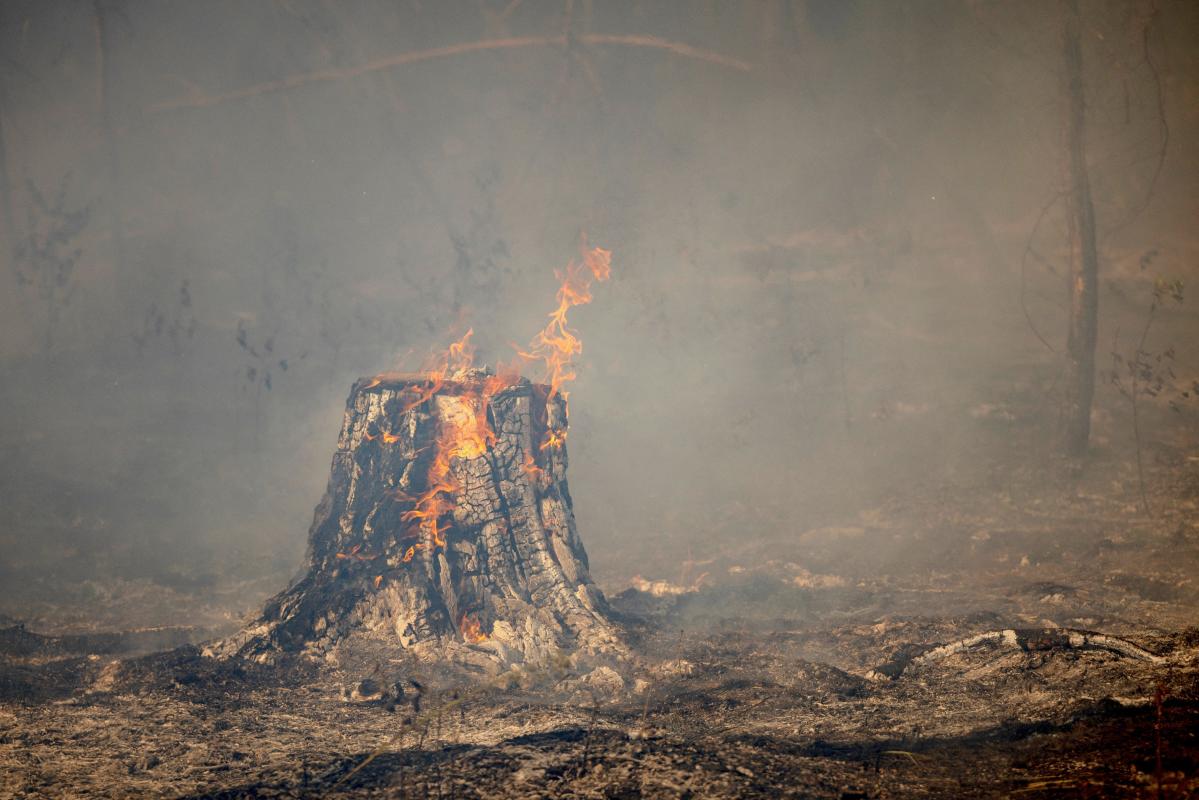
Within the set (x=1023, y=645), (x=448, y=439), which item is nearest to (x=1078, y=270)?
(x=1023, y=645)

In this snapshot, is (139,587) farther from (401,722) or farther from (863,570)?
(863,570)

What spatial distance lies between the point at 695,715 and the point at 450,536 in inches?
280

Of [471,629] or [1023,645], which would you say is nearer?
[1023,645]

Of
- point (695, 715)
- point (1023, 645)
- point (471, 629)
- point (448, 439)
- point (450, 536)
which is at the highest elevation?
point (448, 439)

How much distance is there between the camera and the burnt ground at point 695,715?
278 inches

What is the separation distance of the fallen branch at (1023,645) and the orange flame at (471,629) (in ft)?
24.3

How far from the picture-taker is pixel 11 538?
24.4 meters

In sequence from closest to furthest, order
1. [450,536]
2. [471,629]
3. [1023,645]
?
1. [1023,645]
2. [471,629]
3. [450,536]

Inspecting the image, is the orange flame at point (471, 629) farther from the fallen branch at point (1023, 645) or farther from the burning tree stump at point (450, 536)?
the fallen branch at point (1023, 645)

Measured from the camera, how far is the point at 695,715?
31.5 feet

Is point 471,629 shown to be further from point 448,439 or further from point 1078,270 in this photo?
point 1078,270

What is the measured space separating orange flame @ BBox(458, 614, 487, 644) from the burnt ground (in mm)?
1488

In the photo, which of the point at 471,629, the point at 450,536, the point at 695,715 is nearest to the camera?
the point at 695,715

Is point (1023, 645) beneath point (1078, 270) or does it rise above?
beneath
